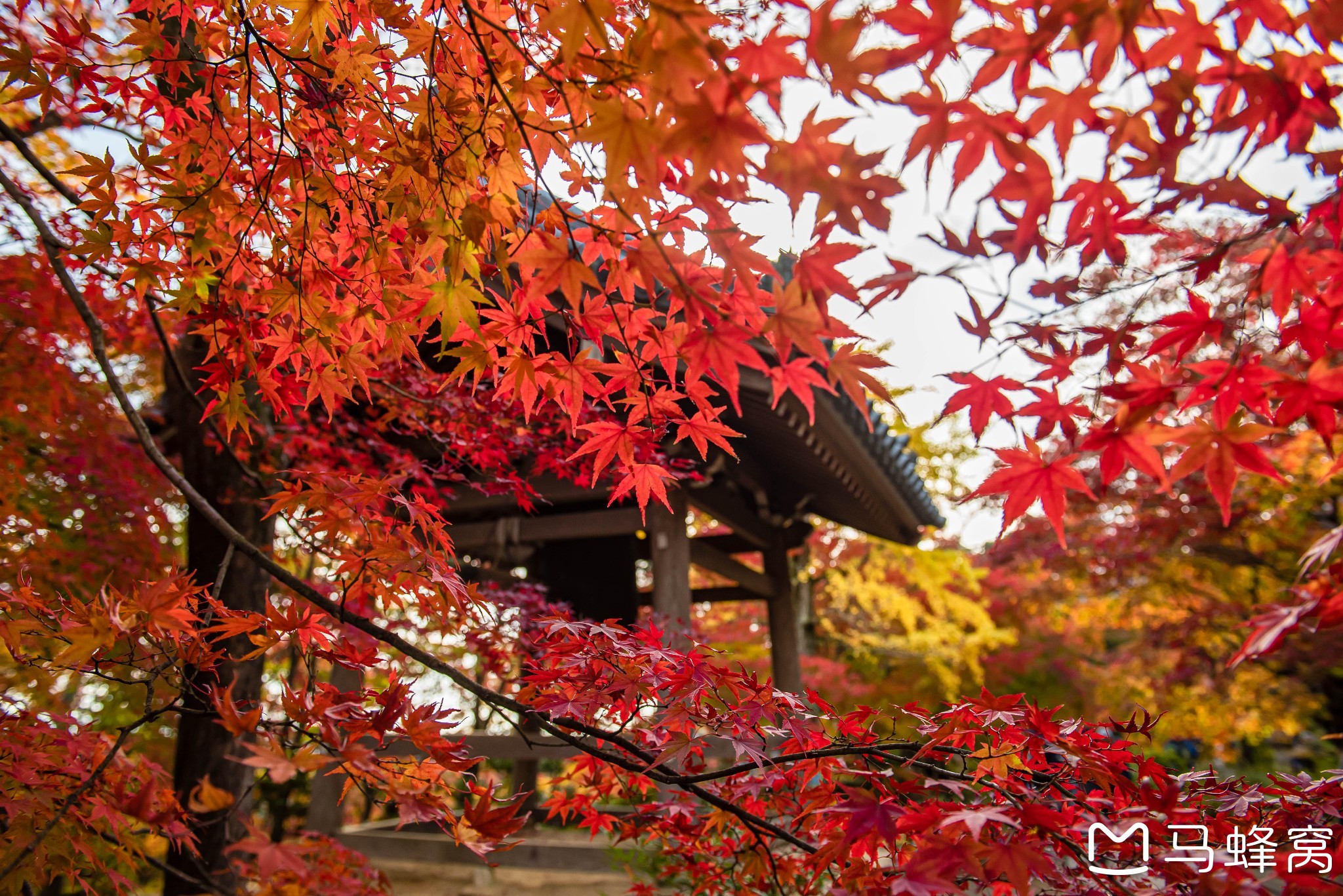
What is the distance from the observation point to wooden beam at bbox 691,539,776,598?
5656 millimetres

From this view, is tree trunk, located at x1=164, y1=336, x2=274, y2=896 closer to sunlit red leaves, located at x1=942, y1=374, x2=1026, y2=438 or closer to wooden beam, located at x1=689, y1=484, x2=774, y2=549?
wooden beam, located at x1=689, y1=484, x2=774, y2=549

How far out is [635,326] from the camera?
1.44 metres

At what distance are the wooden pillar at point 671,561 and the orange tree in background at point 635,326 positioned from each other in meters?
1.97

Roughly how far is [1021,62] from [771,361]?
2.92 metres

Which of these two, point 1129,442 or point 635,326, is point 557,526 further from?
point 1129,442

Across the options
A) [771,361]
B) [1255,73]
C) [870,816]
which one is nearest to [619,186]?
[1255,73]

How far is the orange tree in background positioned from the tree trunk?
1.10 metres

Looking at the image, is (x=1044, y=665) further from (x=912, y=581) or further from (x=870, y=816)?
(x=870, y=816)

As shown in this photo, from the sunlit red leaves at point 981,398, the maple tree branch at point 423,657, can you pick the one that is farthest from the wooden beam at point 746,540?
the sunlit red leaves at point 981,398

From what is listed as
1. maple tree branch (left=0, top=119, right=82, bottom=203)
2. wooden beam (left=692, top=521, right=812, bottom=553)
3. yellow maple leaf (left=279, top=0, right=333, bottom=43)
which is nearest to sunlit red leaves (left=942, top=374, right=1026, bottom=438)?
yellow maple leaf (left=279, top=0, right=333, bottom=43)

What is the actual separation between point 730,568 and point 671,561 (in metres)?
1.56

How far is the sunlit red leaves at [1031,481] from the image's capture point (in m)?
1.13

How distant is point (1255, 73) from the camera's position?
99 cm

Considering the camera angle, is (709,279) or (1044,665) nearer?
(709,279)
